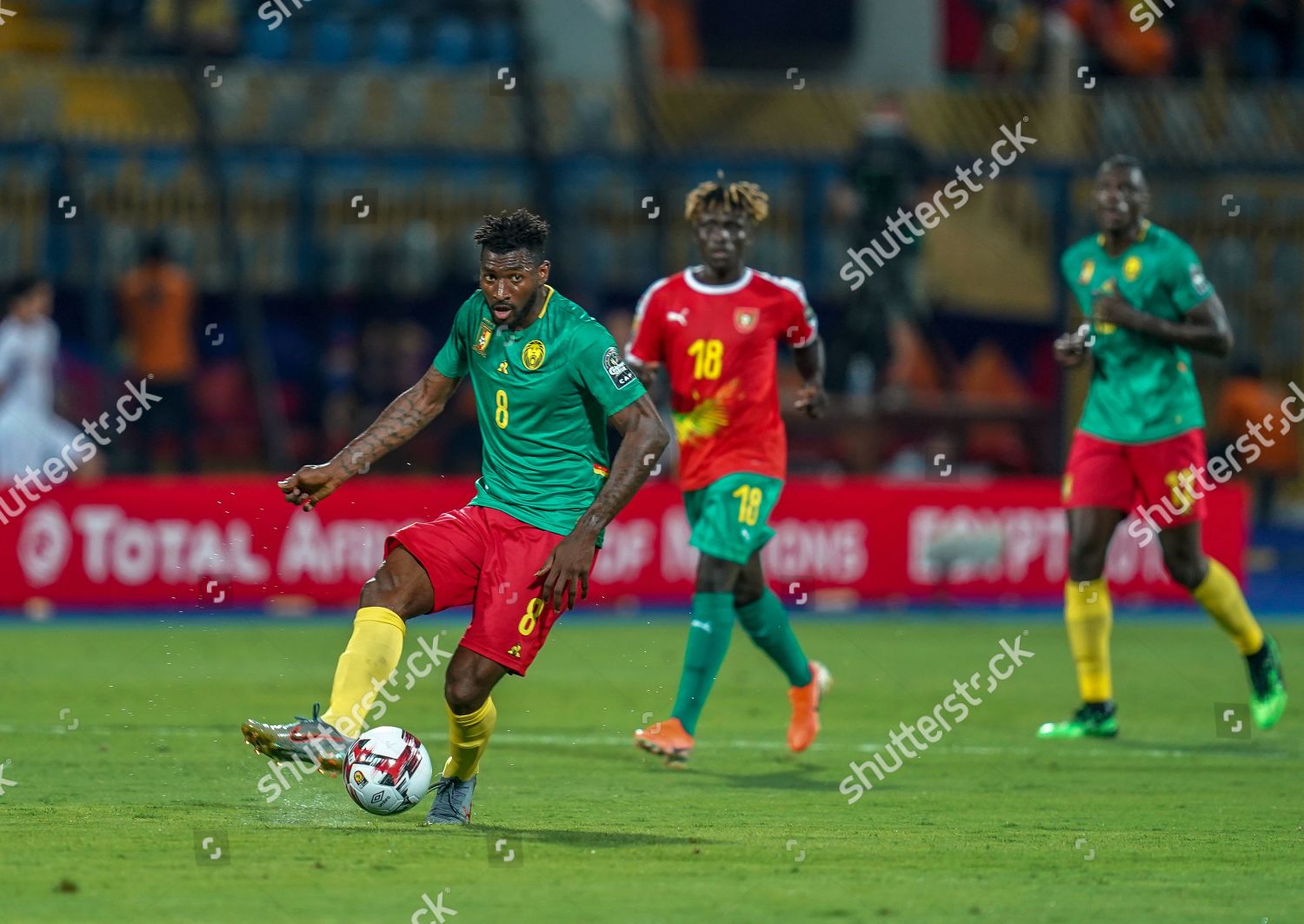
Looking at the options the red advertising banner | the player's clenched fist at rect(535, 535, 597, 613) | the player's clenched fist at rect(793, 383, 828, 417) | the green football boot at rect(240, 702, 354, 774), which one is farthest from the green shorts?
the red advertising banner

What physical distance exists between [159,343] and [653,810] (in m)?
10.9

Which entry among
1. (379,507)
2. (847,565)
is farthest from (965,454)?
(379,507)

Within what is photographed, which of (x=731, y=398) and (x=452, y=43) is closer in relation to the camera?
(x=731, y=398)

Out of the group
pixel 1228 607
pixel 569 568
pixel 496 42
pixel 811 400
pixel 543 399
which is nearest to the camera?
pixel 569 568

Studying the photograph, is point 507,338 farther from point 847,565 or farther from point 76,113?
point 76,113

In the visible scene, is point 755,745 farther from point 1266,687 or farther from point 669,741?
point 1266,687

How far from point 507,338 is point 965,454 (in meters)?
11.8

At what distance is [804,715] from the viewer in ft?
32.3

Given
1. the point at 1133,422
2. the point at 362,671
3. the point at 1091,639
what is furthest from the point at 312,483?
the point at 1133,422

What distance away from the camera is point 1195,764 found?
960 centimetres

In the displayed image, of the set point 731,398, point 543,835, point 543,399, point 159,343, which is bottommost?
point 543,835

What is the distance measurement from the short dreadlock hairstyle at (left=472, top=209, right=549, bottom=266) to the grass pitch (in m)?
1.93

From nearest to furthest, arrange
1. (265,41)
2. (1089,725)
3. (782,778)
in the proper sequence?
(782,778)
(1089,725)
(265,41)

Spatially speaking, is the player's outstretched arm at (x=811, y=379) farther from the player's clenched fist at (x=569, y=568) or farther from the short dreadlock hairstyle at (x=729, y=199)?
the player's clenched fist at (x=569, y=568)
